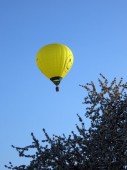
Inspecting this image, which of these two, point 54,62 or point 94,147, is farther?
point 54,62

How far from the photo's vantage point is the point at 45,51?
85.3ft

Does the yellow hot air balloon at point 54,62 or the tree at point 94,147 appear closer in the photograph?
the tree at point 94,147

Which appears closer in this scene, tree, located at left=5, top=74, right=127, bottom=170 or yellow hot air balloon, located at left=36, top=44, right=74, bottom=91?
tree, located at left=5, top=74, right=127, bottom=170

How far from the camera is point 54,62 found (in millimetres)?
25344

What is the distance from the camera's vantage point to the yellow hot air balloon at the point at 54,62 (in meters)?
25.3

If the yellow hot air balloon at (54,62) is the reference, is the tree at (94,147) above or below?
below

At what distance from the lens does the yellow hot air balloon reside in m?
25.3

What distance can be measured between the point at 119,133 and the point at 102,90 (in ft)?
10.2

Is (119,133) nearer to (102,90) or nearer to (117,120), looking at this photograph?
(117,120)

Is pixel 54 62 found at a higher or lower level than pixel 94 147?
higher

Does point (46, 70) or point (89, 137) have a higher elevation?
point (46, 70)

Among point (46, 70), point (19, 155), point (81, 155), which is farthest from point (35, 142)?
point (46, 70)

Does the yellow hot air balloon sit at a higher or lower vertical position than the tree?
higher

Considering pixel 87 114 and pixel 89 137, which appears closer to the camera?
pixel 89 137
